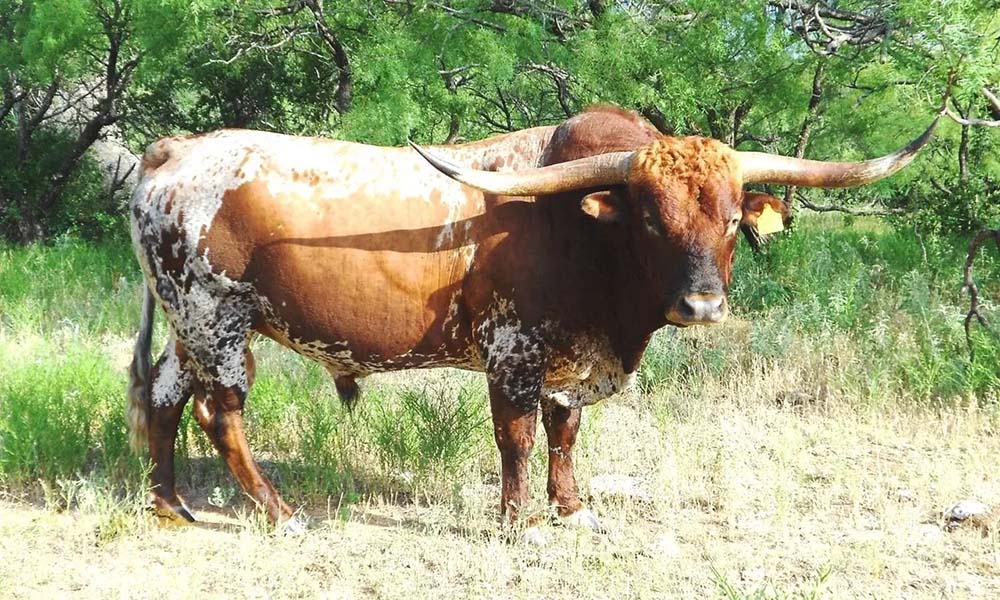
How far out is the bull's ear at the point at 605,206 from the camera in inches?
157

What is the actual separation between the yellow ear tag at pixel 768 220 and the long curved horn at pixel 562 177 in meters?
0.69

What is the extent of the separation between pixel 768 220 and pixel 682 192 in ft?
1.92

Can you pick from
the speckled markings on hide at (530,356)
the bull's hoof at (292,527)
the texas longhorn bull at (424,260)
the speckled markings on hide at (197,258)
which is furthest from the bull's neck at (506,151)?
the bull's hoof at (292,527)

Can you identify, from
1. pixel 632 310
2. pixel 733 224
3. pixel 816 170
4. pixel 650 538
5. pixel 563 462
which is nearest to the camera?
pixel 733 224

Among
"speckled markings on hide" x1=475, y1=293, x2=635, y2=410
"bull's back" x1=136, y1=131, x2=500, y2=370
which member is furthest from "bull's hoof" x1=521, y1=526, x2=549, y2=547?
"bull's back" x1=136, y1=131, x2=500, y2=370

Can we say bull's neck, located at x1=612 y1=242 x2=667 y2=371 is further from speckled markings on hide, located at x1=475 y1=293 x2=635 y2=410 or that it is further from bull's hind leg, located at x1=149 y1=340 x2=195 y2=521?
bull's hind leg, located at x1=149 y1=340 x2=195 y2=521

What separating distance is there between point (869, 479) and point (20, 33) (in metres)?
9.54

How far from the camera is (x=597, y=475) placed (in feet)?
17.5

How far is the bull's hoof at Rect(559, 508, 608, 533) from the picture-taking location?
15.2ft

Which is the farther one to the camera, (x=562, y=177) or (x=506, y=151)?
(x=506, y=151)

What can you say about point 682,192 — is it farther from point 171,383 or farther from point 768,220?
point 171,383

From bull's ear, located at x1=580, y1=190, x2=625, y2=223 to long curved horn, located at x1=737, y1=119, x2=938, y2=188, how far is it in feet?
1.89

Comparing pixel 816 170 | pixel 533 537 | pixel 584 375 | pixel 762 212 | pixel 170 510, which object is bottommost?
pixel 170 510

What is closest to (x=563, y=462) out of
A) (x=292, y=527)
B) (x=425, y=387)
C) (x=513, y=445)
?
(x=513, y=445)
